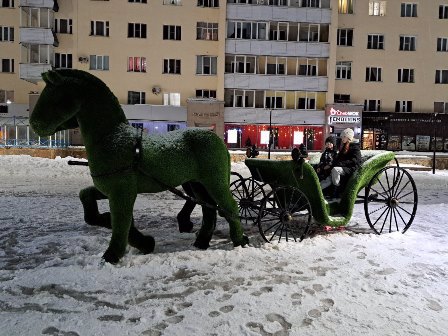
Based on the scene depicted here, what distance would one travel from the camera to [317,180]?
7.32 m

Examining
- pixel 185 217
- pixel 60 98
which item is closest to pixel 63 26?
pixel 185 217

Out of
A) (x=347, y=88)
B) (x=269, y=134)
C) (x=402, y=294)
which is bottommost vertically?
(x=402, y=294)

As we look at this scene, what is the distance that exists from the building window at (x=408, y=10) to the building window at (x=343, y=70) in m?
7.44

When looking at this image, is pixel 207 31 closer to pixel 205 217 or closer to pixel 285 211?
pixel 285 211

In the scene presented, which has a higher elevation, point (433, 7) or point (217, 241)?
point (433, 7)

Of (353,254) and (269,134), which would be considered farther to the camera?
(269,134)

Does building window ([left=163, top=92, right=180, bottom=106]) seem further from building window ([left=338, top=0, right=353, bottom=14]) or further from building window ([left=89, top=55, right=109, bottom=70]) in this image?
building window ([left=338, top=0, right=353, bottom=14])

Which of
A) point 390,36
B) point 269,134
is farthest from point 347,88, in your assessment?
point 269,134

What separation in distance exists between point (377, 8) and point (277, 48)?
1123cm

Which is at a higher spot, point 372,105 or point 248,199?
point 372,105

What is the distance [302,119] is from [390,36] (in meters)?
12.0

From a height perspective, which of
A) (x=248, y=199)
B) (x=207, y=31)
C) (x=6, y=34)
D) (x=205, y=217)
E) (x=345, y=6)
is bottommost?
(x=205, y=217)

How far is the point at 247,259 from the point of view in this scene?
20.4 ft

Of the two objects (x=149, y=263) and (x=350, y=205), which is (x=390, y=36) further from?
(x=149, y=263)
